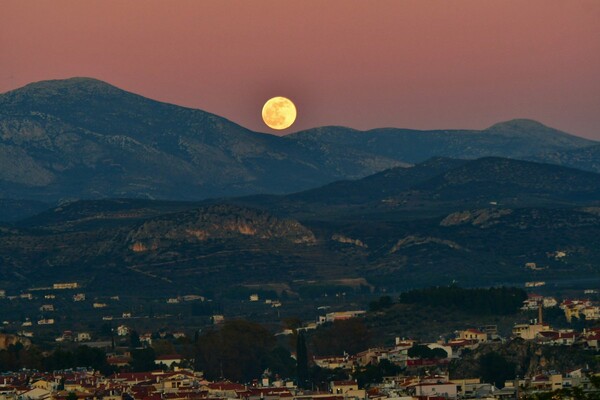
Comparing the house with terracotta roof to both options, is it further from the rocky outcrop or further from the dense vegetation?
the rocky outcrop

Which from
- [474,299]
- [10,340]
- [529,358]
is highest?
[474,299]

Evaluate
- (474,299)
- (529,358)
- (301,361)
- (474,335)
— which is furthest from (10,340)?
(529,358)

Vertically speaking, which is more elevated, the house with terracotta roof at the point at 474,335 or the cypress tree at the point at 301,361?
the house with terracotta roof at the point at 474,335

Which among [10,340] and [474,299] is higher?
[474,299]

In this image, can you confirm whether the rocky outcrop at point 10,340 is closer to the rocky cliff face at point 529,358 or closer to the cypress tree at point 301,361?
the cypress tree at point 301,361

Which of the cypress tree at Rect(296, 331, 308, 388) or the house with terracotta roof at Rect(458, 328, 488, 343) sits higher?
the house with terracotta roof at Rect(458, 328, 488, 343)

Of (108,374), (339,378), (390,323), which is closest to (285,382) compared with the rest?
(339,378)

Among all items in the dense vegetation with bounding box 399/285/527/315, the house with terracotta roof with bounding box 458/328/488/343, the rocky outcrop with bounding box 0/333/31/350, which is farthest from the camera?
the dense vegetation with bounding box 399/285/527/315

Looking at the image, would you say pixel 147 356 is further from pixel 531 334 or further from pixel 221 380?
pixel 531 334

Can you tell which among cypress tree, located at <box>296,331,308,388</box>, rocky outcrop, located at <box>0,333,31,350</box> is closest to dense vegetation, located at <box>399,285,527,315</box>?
rocky outcrop, located at <box>0,333,31,350</box>

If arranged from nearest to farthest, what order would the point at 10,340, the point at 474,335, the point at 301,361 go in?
the point at 301,361, the point at 474,335, the point at 10,340

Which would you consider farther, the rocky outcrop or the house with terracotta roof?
the rocky outcrop

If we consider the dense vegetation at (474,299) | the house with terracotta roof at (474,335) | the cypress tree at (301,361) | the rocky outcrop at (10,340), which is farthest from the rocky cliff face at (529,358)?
the rocky outcrop at (10,340)

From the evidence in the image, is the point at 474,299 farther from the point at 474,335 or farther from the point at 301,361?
the point at 301,361
